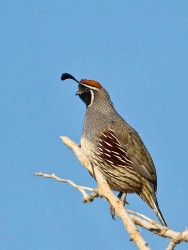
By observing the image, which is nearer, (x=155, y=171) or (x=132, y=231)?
(x=132, y=231)

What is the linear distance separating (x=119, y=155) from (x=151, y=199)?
682mm

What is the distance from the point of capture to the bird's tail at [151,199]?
6750 millimetres

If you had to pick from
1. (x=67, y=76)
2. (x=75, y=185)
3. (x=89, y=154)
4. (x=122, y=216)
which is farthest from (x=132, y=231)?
(x=67, y=76)

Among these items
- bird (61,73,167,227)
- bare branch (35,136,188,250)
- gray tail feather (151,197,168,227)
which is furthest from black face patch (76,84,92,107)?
bare branch (35,136,188,250)

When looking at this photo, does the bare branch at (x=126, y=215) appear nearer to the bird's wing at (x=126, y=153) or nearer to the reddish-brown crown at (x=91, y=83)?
the bird's wing at (x=126, y=153)

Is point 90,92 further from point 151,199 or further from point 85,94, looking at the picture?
point 151,199

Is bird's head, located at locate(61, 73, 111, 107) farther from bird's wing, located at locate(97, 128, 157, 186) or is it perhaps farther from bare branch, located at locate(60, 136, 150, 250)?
bare branch, located at locate(60, 136, 150, 250)

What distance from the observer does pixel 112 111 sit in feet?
25.9

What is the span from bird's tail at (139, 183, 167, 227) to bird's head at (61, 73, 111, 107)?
135 centimetres

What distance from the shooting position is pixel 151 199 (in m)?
7.13

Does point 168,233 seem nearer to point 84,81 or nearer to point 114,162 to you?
point 114,162

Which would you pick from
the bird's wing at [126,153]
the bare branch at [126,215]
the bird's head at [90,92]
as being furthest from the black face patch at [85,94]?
the bare branch at [126,215]

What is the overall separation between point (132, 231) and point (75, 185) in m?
1.12

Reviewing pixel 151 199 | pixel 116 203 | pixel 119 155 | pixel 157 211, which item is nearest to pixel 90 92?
pixel 119 155
